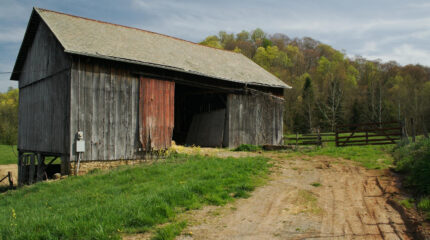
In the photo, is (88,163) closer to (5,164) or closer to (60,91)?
(60,91)

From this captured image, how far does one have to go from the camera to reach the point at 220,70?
60.5ft

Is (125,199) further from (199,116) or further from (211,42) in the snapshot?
(211,42)

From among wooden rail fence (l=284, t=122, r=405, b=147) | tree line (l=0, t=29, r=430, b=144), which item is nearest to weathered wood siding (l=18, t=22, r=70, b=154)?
wooden rail fence (l=284, t=122, r=405, b=147)

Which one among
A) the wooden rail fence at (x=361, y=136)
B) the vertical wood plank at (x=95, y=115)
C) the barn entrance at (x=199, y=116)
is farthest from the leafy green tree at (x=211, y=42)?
the vertical wood plank at (x=95, y=115)

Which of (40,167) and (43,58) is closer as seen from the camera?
(43,58)

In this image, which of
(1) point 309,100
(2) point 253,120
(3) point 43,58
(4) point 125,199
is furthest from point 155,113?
(1) point 309,100

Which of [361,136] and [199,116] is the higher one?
[199,116]

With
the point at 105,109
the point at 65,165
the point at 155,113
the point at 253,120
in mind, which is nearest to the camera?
the point at 65,165

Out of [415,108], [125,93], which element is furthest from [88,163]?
[415,108]

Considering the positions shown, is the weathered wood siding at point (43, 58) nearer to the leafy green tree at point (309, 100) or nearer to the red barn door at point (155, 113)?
the red barn door at point (155, 113)

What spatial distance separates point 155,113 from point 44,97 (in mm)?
5359

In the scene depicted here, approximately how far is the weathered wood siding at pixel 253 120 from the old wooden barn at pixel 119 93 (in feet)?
0.18

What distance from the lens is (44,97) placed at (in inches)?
612

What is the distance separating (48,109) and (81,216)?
10.3 m
